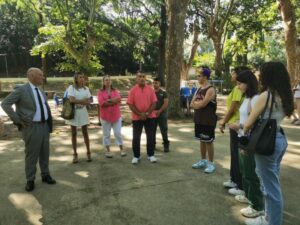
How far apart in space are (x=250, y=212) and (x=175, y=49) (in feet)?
27.0

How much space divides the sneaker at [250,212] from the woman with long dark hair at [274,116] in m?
0.53

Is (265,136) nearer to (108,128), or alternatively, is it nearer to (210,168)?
(210,168)

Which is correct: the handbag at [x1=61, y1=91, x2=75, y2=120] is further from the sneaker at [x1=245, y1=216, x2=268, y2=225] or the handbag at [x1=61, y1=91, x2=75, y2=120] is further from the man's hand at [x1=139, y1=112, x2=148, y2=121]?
the sneaker at [x1=245, y1=216, x2=268, y2=225]

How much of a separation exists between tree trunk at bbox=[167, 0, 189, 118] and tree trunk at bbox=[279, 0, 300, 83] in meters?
4.41

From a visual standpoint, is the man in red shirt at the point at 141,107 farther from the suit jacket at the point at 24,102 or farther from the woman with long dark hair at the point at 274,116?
the woman with long dark hair at the point at 274,116

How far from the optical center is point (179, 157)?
6.55 metres

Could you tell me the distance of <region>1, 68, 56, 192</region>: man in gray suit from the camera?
4723 millimetres

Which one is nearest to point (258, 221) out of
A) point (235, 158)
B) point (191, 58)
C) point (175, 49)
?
point (235, 158)

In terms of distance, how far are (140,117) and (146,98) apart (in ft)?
1.21

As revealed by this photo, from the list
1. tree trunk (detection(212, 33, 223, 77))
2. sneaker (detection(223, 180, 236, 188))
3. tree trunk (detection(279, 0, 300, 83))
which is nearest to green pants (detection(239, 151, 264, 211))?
sneaker (detection(223, 180, 236, 188))

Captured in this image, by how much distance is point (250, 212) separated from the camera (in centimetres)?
381

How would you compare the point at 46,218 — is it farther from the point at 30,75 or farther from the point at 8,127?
the point at 8,127

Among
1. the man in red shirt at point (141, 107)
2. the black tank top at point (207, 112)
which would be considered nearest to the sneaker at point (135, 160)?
the man in red shirt at point (141, 107)

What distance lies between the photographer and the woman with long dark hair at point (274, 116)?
2967 millimetres
